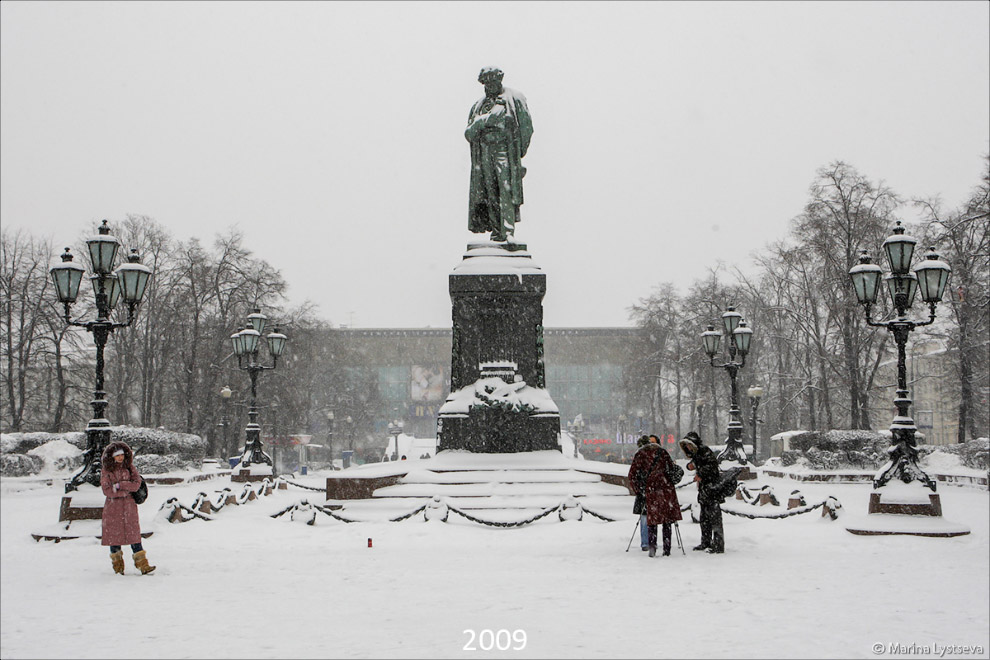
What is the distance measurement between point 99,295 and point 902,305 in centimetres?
1153

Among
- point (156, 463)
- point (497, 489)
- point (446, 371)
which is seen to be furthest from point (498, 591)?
point (446, 371)

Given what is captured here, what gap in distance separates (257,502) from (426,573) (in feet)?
31.9

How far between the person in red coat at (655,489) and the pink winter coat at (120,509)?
5.36 m

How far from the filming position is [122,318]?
34094 millimetres

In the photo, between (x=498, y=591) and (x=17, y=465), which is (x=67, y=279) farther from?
(x=17, y=465)

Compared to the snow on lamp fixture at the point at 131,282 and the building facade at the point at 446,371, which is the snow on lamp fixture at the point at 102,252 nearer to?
the snow on lamp fixture at the point at 131,282

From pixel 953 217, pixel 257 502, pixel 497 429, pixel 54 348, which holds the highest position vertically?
pixel 953 217

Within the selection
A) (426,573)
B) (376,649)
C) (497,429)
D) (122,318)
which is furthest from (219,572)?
(122,318)

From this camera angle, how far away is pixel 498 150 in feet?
55.1

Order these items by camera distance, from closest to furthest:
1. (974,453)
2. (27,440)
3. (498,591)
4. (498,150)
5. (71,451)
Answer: (498,591)
(498,150)
(974,453)
(71,451)
(27,440)

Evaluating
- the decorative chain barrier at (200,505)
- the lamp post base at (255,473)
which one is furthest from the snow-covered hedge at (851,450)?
the decorative chain barrier at (200,505)

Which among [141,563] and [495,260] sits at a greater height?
[495,260]

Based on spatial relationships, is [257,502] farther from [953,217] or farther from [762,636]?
[953,217]

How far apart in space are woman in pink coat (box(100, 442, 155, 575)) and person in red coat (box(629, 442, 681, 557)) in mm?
5253
